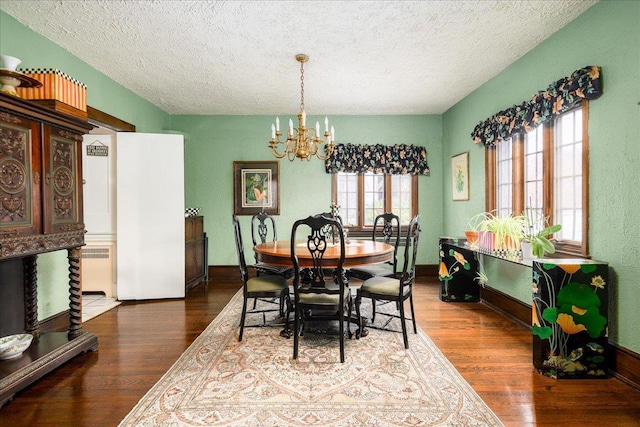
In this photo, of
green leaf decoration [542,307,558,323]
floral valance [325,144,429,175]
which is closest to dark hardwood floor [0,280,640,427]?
green leaf decoration [542,307,558,323]

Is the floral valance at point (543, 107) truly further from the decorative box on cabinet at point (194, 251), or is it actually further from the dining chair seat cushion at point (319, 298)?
the decorative box on cabinet at point (194, 251)

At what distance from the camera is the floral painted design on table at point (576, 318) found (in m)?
2.33

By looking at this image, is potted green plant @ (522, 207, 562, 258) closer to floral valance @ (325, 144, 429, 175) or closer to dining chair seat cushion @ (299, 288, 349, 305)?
dining chair seat cushion @ (299, 288, 349, 305)

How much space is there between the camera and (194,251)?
16.6 ft

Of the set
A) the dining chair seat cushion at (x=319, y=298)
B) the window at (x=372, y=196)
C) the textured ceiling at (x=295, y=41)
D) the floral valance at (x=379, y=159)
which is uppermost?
the textured ceiling at (x=295, y=41)

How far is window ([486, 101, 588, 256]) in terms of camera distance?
9.15 feet

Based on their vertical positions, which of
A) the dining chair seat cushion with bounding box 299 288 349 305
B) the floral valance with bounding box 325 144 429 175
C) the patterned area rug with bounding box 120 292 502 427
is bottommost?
the patterned area rug with bounding box 120 292 502 427

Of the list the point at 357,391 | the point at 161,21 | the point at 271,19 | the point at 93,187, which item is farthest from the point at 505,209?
the point at 93,187

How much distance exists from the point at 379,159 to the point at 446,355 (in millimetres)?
3464

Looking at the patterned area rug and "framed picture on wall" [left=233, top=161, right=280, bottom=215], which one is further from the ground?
"framed picture on wall" [left=233, top=161, right=280, bottom=215]

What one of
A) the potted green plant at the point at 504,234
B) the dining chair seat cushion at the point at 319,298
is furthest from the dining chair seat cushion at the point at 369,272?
the potted green plant at the point at 504,234

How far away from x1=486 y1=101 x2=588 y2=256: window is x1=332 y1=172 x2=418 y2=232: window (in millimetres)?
1882

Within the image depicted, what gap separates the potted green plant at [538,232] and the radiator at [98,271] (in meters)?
4.78

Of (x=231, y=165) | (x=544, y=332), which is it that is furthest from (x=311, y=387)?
(x=231, y=165)
